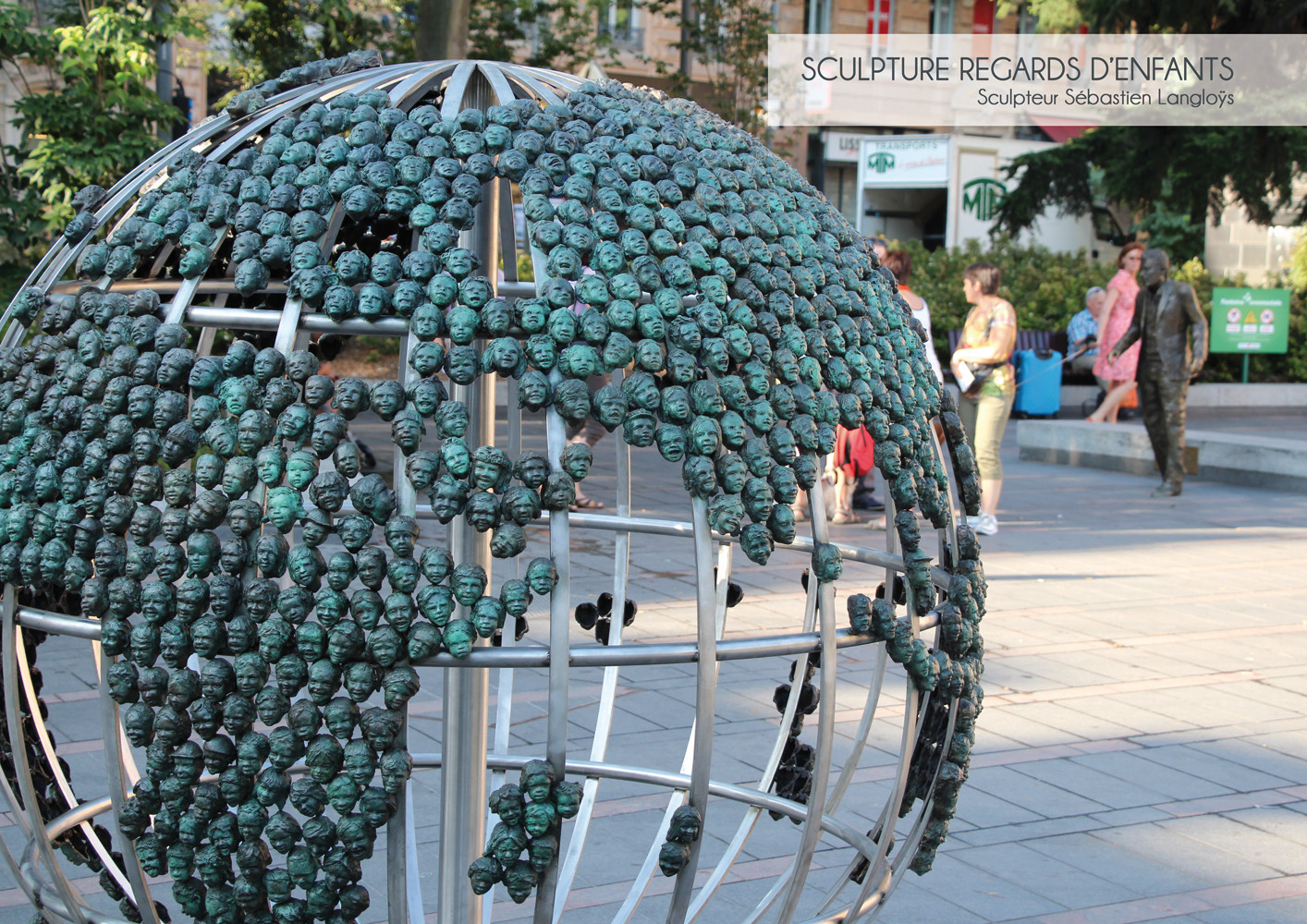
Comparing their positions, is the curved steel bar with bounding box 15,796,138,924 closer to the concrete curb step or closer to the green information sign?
the concrete curb step

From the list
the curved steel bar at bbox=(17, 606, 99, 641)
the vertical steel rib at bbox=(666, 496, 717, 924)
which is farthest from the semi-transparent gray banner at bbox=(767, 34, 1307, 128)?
the curved steel bar at bbox=(17, 606, 99, 641)

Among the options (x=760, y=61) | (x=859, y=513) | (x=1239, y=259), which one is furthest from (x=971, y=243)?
(x=859, y=513)

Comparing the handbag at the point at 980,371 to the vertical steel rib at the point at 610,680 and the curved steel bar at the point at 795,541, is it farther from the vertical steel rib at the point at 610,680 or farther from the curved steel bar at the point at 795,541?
the curved steel bar at the point at 795,541

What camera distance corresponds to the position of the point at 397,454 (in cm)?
168

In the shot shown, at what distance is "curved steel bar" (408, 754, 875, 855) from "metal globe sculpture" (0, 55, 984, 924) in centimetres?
20

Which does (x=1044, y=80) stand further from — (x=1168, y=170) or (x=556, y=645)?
(x=556, y=645)

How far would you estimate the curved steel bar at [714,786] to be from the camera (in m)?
Result: 2.11

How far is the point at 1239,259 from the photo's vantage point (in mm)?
23516

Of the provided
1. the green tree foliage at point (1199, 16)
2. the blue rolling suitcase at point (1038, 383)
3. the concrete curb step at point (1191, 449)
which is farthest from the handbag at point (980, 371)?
the green tree foliage at point (1199, 16)

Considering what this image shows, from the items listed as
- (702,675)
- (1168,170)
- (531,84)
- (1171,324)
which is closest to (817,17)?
(1168,170)

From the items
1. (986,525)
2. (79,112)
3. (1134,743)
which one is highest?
(79,112)

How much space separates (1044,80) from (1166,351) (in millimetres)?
10905

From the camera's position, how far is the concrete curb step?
35.3 feet

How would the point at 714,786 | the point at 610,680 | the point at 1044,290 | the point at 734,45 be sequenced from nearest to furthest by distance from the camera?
the point at 714,786
the point at 610,680
the point at 1044,290
the point at 734,45
